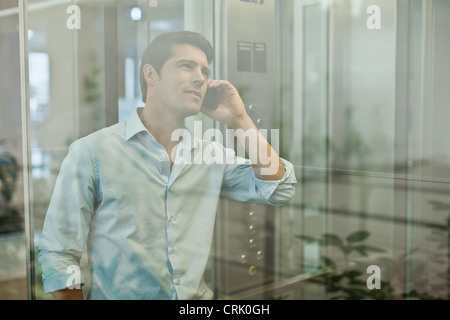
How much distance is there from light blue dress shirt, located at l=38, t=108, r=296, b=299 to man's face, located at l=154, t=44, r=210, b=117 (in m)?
0.11

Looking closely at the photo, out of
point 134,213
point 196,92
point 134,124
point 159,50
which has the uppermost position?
point 159,50

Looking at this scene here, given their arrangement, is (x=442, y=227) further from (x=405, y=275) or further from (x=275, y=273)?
(x=275, y=273)

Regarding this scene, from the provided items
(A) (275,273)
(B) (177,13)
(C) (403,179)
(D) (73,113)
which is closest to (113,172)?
(D) (73,113)

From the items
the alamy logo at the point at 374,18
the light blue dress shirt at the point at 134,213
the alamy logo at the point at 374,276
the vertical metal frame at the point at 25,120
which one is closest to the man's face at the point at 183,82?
the light blue dress shirt at the point at 134,213

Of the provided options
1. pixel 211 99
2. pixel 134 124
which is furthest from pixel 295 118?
pixel 134 124

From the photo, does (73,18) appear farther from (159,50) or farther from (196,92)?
(196,92)

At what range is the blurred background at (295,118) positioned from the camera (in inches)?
73.7

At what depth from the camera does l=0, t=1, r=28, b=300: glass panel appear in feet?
6.34

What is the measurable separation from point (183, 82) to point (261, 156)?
38cm

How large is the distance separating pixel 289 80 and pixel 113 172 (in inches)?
39.9

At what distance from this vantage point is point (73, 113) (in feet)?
6.15

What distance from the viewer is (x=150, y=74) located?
1857mm

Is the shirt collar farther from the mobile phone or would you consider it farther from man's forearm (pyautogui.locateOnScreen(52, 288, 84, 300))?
man's forearm (pyautogui.locateOnScreen(52, 288, 84, 300))

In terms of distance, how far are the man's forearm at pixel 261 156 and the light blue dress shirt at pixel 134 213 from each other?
3 cm
